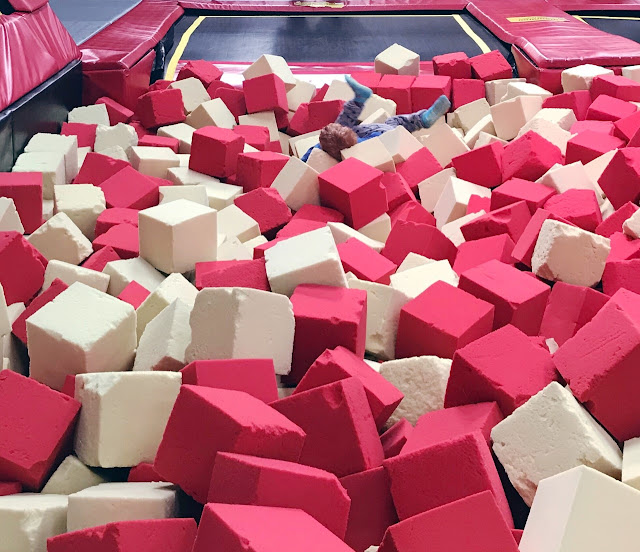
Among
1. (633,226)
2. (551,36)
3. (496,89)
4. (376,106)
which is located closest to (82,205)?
(376,106)

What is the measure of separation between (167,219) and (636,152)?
4.30 feet

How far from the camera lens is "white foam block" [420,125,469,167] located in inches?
110

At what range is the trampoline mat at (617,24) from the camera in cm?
469

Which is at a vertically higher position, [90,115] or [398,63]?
[398,63]

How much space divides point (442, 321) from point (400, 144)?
1.29m

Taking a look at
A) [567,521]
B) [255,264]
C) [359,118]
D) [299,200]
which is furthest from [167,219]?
[359,118]

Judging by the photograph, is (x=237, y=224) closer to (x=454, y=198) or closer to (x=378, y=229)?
(x=378, y=229)

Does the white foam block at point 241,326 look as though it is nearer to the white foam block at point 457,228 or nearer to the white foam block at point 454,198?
the white foam block at point 457,228

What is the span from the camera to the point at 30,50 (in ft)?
9.07

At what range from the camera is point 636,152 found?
1999mm

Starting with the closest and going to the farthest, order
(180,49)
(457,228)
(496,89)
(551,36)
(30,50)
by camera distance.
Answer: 1. (457,228)
2. (30,50)
3. (496,89)
4. (551,36)
5. (180,49)

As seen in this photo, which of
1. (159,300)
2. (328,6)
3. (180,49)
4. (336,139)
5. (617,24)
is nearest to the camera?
(159,300)

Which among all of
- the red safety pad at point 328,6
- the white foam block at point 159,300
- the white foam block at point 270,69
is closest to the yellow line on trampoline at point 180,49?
the red safety pad at point 328,6

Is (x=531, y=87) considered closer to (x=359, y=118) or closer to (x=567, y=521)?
(x=359, y=118)
